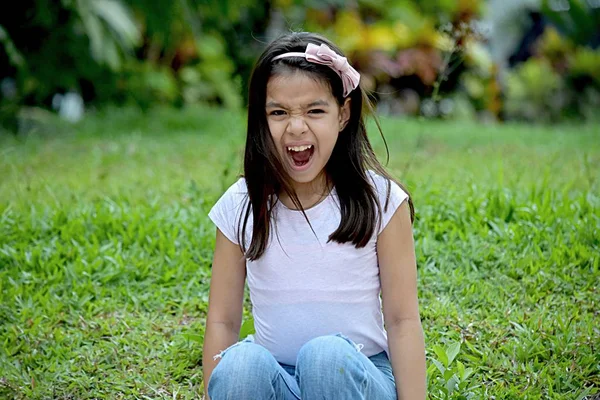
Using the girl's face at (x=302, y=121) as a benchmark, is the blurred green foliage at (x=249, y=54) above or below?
below

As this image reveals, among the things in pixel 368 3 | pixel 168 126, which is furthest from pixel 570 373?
pixel 368 3

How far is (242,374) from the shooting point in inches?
75.8

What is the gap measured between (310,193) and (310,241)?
16 cm

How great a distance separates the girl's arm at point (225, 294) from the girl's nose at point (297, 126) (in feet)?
1.20

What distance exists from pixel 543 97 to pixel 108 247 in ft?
→ 25.7

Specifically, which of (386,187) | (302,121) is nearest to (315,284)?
(386,187)

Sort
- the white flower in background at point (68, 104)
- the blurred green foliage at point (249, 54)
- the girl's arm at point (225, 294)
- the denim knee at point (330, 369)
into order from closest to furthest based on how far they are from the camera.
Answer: the denim knee at point (330, 369), the girl's arm at point (225, 294), the blurred green foliage at point (249, 54), the white flower in background at point (68, 104)

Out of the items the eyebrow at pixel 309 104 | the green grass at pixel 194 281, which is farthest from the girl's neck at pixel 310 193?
the green grass at pixel 194 281

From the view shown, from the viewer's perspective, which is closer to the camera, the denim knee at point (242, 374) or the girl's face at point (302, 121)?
the denim knee at point (242, 374)

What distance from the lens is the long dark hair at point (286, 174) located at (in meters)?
2.16

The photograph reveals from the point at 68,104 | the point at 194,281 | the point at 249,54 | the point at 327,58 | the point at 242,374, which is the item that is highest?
the point at 327,58

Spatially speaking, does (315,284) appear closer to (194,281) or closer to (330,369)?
(330,369)

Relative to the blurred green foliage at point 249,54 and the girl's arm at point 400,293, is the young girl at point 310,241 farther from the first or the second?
the blurred green foliage at point 249,54

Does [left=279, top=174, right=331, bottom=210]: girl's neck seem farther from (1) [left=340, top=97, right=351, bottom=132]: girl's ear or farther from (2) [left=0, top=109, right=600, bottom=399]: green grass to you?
(2) [left=0, top=109, right=600, bottom=399]: green grass
